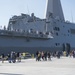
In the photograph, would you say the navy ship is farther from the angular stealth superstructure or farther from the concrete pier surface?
the concrete pier surface

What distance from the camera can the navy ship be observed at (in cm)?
5472

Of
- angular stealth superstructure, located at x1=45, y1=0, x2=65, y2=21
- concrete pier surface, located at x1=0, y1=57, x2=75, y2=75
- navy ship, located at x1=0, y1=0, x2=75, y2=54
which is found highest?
angular stealth superstructure, located at x1=45, y1=0, x2=65, y2=21

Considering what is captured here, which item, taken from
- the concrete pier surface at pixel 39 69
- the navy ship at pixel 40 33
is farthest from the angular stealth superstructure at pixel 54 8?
the concrete pier surface at pixel 39 69

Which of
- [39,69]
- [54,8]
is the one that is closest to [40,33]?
[54,8]

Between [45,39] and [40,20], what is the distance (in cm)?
831

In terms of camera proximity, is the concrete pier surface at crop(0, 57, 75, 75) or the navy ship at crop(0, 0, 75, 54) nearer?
the concrete pier surface at crop(0, 57, 75, 75)

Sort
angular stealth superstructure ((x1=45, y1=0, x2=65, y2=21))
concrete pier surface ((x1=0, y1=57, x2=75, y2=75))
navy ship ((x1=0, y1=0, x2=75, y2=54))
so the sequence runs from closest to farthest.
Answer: concrete pier surface ((x1=0, y1=57, x2=75, y2=75)), navy ship ((x1=0, y1=0, x2=75, y2=54)), angular stealth superstructure ((x1=45, y1=0, x2=65, y2=21))

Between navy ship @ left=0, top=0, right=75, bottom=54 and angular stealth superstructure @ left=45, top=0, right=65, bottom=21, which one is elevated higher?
angular stealth superstructure @ left=45, top=0, right=65, bottom=21

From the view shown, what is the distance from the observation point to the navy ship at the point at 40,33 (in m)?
54.7

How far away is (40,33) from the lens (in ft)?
201

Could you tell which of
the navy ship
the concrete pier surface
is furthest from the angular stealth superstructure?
the concrete pier surface

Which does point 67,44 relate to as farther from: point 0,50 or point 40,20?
point 0,50

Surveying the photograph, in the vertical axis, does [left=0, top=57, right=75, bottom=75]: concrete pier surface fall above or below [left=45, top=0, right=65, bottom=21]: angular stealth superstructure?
below

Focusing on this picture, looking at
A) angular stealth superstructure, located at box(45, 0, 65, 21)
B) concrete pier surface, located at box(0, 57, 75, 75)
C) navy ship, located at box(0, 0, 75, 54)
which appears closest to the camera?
concrete pier surface, located at box(0, 57, 75, 75)
